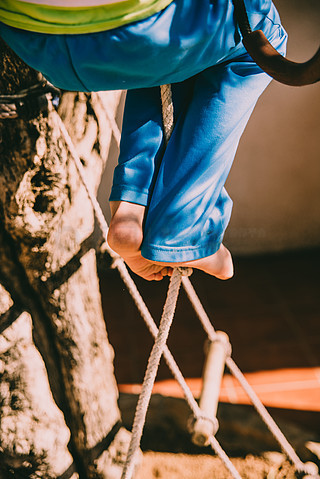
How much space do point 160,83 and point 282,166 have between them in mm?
1738

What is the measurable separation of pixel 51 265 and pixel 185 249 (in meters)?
0.32

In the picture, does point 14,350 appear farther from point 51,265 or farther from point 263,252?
point 263,252

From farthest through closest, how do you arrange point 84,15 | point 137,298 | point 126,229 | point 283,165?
point 283,165 → point 137,298 → point 126,229 → point 84,15

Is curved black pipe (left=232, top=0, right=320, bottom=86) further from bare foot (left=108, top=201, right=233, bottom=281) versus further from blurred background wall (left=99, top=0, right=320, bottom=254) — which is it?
blurred background wall (left=99, top=0, right=320, bottom=254)

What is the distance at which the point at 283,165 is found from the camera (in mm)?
2207

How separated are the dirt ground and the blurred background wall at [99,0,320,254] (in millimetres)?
1168

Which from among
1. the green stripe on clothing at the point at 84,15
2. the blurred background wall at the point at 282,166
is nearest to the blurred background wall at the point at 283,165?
the blurred background wall at the point at 282,166

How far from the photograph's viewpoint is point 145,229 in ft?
2.12

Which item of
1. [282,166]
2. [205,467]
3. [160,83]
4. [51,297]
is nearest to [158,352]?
[51,297]

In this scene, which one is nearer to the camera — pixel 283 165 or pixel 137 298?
pixel 137 298

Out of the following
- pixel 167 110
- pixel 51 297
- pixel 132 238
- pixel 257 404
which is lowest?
pixel 257 404

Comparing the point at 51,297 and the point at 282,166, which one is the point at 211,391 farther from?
the point at 282,166

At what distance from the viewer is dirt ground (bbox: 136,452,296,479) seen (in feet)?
3.71

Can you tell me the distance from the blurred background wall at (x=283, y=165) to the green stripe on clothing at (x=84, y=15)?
1.64 meters
